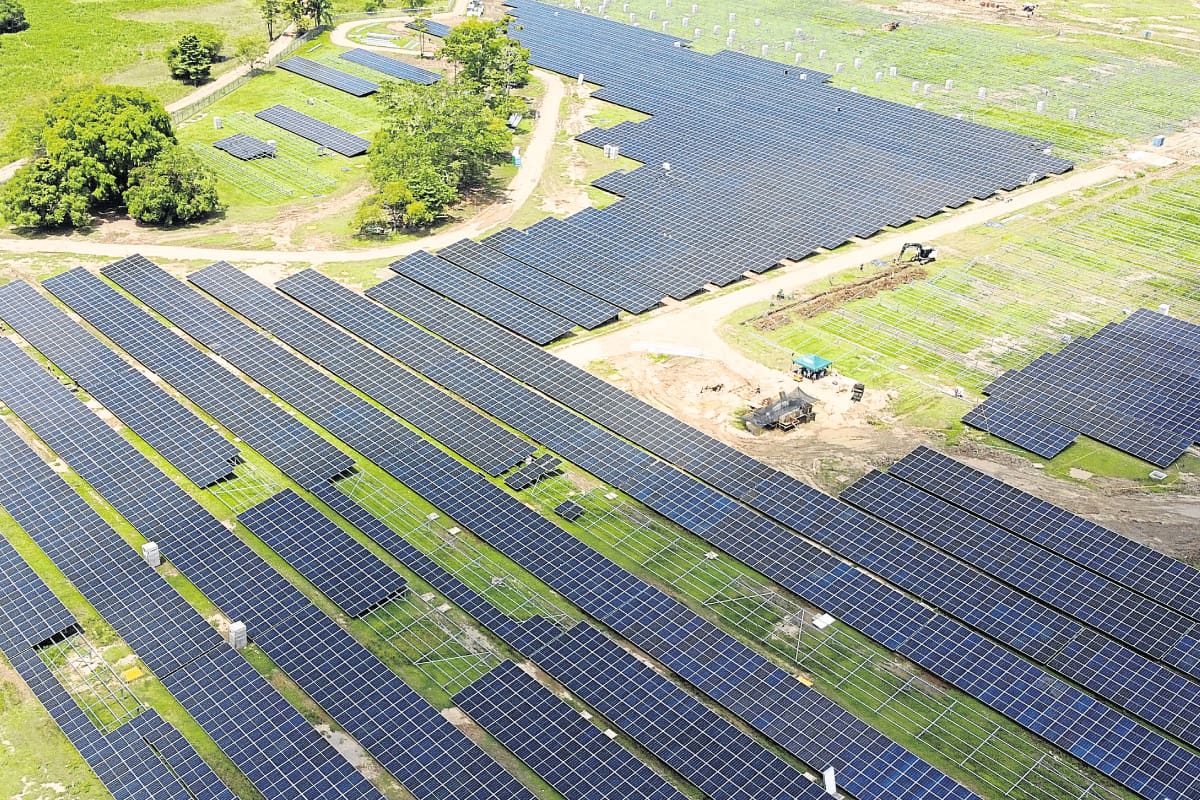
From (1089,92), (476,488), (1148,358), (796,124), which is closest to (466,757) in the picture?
(476,488)

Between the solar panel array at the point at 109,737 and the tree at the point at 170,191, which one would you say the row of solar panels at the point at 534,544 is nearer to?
the tree at the point at 170,191

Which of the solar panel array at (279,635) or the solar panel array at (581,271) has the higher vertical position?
the solar panel array at (581,271)

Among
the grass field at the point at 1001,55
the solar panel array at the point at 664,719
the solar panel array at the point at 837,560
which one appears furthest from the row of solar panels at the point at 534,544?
the grass field at the point at 1001,55

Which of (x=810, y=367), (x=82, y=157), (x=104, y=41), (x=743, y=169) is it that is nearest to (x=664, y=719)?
(x=810, y=367)

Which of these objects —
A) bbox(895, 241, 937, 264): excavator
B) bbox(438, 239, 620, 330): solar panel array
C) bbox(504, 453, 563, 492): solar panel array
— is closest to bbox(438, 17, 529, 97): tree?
bbox(438, 239, 620, 330): solar panel array

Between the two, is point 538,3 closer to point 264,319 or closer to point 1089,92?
point 1089,92

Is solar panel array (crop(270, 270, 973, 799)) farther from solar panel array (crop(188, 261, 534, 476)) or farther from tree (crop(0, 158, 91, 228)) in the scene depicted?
tree (crop(0, 158, 91, 228))

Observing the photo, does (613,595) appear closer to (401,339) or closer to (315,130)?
(401,339)
